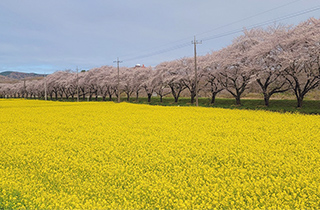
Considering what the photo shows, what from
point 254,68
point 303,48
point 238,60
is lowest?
point 254,68

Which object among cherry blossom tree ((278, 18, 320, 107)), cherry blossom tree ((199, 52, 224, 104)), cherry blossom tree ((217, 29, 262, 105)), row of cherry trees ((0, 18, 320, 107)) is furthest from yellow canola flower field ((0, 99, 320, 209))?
cherry blossom tree ((199, 52, 224, 104))

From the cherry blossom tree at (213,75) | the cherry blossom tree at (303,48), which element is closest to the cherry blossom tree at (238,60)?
the cherry blossom tree at (213,75)

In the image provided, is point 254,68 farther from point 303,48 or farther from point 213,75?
point 213,75

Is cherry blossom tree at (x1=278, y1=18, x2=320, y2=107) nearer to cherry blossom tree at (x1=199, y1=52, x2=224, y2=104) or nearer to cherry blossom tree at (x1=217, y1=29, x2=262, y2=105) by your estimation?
cherry blossom tree at (x1=217, y1=29, x2=262, y2=105)

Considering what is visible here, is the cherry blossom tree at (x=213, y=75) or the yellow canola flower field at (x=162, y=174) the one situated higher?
the cherry blossom tree at (x=213, y=75)

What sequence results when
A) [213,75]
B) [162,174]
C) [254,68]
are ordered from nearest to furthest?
[162,174]
[254,68]
[213,75]

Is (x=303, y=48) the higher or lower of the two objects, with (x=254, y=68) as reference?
higher

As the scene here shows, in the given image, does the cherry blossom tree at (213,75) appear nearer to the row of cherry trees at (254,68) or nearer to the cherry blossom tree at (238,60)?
the row of cherry trees at (254,68)

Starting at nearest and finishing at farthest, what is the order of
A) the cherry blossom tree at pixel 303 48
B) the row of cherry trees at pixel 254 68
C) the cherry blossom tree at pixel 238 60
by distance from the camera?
the cherry blossom tree at pixel 303 48 → the row of cherry trees at pixel 254 68 → the cherry blossom tree at pixel 238 60

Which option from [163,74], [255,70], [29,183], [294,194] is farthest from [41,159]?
[163,74]

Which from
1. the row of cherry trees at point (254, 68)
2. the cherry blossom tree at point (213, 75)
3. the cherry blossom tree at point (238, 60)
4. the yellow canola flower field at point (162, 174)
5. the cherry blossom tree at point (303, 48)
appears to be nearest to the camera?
the yellow canola flower field at point (162, 174)

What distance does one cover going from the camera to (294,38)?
30562mm

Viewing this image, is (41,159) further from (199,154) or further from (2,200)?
(199,154)

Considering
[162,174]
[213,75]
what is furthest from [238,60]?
[162,174]
